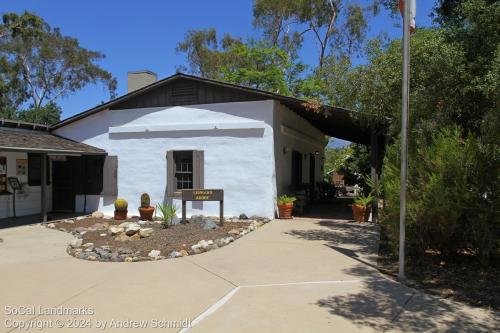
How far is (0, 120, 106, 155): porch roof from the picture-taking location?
36.8 feet

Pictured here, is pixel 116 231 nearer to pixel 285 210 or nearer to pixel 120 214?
pixel 120 214

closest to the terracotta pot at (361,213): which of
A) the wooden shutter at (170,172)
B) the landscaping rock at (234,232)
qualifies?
the landscaping rock at (234,232)

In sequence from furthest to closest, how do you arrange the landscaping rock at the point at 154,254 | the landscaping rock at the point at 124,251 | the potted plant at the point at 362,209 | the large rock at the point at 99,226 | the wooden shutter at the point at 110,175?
the wooden shutter at the point at 110,175 → the potted plant at the point at 362,209 → the large rock at the point at 99,226 → the landscaping rock at the point at 124,251 → the landscaping rock at the point at 154,254

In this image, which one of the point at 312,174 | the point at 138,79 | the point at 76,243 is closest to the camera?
the point at 76,243

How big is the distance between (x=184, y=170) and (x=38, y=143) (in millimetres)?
4199

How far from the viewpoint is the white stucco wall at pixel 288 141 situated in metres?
12.9

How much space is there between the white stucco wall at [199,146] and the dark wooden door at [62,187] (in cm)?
53

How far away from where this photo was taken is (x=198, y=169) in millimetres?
12906

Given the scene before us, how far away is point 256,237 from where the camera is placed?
9.70m

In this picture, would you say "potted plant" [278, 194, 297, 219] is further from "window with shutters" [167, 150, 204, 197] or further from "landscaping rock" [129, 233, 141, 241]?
"landscaping rock" [129, 233, 141, 241]

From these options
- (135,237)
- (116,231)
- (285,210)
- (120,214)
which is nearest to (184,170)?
(120,214)

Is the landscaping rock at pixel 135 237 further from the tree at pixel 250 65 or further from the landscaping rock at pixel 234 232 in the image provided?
the tree at pixel 250 65

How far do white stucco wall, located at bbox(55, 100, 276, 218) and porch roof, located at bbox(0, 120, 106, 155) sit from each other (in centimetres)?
78

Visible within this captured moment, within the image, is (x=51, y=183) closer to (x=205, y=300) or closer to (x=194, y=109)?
(x=194, y=109)
